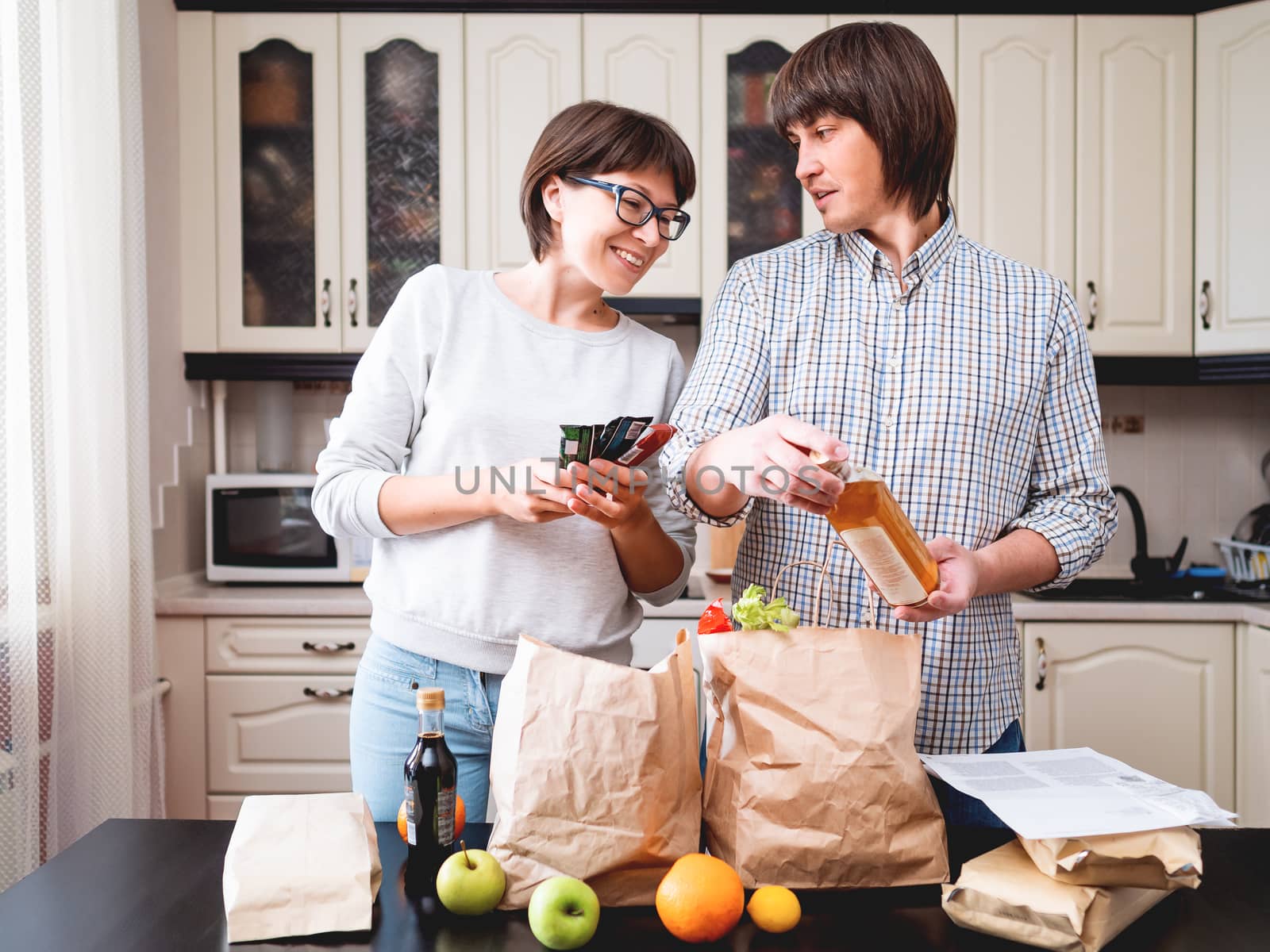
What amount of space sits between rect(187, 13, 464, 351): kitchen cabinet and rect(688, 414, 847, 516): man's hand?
71.8 inches

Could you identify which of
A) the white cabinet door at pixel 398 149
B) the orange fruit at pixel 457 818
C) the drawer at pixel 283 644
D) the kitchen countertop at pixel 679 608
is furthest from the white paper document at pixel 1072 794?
the white cabinet door at pixel 398 149

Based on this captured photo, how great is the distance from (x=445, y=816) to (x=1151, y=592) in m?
2.28

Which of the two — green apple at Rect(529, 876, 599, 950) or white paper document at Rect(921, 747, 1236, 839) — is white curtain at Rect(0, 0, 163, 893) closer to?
green apple at Rect(529, 876, 599, 950)

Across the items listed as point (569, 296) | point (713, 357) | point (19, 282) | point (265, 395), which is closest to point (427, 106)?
point (265, 395)

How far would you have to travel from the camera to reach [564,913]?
765 mm

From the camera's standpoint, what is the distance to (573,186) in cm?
Answer: 121

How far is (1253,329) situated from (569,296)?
2175mm

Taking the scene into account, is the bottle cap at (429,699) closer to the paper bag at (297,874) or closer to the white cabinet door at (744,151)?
the paper bag at (297,874)

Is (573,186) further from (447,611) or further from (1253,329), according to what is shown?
(1253,329)

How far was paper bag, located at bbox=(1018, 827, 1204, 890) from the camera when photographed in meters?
0.78

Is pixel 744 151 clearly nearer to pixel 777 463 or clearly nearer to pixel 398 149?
pixel 398 149

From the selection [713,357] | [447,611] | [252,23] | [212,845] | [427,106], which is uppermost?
[252,23]

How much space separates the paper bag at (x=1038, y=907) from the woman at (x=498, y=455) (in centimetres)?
51

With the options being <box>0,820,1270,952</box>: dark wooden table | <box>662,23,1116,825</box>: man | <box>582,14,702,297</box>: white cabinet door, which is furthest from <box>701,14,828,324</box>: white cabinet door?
<box>0,820,1270,952</box>: dark wooden table
